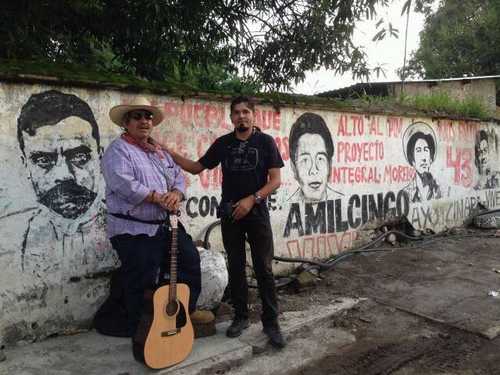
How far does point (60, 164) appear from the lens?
12.8 feet

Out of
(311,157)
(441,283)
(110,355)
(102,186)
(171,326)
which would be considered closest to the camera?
(171,326)

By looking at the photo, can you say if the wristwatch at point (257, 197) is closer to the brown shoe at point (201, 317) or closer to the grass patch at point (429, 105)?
the brown shoe at point (201, 317)

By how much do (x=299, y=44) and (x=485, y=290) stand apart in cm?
458

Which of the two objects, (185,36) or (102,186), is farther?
(185,36)

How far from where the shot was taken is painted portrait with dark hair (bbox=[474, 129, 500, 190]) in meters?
9.56

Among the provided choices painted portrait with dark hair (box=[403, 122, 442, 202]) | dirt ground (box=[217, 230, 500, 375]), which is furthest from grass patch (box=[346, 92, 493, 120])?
dirt ground (box=[217, 230, 500, 375])

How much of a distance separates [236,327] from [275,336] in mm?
348

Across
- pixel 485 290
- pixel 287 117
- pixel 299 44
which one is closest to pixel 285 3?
pixel 299 44

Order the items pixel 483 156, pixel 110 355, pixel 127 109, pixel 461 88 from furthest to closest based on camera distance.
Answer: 1. pixel 461 88
2. pixel 483 156
3. pixel 110 355
4. pixel 127 109

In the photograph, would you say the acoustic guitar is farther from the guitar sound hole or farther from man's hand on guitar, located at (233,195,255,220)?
man's hand on guitar, located at (233,195,255,220)

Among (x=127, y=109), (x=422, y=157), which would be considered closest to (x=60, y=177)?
(x=127, y=109)

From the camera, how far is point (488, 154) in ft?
32.3

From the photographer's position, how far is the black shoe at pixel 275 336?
12.4ft

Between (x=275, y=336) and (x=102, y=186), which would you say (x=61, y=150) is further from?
(x=275, y=336)
